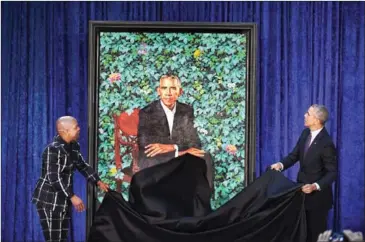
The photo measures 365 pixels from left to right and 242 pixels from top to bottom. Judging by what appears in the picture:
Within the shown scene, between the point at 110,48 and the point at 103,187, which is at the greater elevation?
the point at 110,48

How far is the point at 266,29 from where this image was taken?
5.05 meters

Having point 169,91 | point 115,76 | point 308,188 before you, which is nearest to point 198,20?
point 169,91

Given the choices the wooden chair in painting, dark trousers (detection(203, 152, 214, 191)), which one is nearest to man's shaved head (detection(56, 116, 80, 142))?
the wooden chair in painting

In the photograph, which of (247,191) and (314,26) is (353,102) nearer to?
(314,26)

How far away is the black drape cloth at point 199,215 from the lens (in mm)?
4559

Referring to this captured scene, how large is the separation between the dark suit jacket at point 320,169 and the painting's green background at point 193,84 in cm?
53

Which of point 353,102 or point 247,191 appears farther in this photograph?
point 353,102

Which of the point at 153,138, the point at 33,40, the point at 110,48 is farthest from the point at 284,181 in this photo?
the point at 33,40

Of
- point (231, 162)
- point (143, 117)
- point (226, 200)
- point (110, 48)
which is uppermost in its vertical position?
point (110, 48)

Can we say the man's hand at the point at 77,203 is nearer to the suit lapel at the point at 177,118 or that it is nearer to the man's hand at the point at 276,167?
the suit lapel at the point at 177,118

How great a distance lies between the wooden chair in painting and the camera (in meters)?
4.96

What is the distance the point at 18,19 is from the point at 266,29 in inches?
84.0

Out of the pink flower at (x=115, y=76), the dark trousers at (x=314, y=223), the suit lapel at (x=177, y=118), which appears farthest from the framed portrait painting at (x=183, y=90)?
the dark trousers at (x=314, y=223)

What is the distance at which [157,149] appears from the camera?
4957mm
